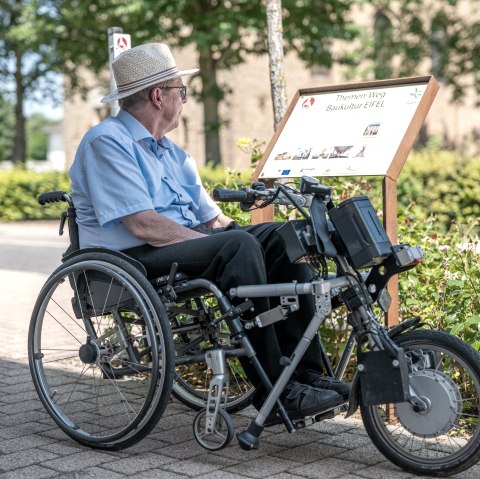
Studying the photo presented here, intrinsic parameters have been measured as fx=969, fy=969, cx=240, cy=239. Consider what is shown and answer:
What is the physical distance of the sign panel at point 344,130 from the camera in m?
4.61

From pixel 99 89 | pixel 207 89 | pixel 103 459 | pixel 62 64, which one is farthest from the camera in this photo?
pixel 99 89

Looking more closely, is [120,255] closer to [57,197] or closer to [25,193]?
[57,197]

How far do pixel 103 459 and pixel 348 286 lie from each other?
47.8 inches

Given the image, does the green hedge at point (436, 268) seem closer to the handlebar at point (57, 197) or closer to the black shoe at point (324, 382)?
the black shoe at point (324, 382)

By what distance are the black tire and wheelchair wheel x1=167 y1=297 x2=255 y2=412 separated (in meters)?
0.69

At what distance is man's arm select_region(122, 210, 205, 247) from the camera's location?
13.2ft

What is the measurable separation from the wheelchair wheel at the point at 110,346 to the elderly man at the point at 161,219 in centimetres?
17

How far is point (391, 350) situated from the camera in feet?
11.6

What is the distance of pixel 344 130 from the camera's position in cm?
486

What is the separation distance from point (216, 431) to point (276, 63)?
3168 millimetres

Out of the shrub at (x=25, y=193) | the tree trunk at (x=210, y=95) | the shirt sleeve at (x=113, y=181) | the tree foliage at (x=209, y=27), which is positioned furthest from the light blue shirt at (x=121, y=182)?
the shrub at (x=25, y=193)

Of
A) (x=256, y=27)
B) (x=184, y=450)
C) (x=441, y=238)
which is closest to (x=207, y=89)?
(x=256, y=27)

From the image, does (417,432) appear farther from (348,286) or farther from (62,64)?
(62,64)

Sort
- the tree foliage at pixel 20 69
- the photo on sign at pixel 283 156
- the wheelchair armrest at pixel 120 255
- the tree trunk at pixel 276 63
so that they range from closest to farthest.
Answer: the wheelchair armrest at pixel 120 255
the photo on sign at pixel 283 156
the tree trunk at pixel 276 63
the tree foliage at pixel 20 69
